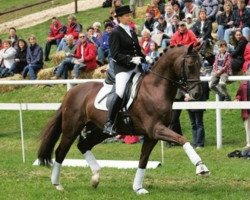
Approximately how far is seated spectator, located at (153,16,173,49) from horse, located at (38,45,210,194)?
9.56 meters

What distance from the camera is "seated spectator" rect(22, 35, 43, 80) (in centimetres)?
2384

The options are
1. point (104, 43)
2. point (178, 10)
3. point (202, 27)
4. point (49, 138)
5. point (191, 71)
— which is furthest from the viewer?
point (178, 10)

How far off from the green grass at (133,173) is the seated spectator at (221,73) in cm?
124

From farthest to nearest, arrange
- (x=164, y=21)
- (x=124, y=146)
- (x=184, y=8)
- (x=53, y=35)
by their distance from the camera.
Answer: (x=53, y=35) → (x=184, y=8) → (x=164, y=21) → (x=124, y=146)

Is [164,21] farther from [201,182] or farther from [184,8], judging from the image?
[201,182]

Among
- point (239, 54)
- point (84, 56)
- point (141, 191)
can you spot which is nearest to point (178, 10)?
point (84, 56)

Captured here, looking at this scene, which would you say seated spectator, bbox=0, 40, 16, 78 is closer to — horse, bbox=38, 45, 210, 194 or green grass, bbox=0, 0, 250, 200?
green grass, bbox=0, 0, 250, 200

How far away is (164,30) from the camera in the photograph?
919 inches

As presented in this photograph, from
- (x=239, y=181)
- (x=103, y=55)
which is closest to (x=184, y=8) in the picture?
(x=103, y=55)

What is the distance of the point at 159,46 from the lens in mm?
21797

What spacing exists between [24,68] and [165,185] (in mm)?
12929

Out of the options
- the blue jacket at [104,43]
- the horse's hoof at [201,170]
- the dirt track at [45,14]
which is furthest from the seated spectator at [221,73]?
the dirt track at [45,14]

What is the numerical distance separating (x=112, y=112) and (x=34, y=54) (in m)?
12.8

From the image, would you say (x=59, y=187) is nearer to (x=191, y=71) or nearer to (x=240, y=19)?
(x=191, y=71)
